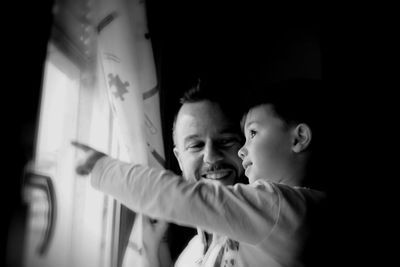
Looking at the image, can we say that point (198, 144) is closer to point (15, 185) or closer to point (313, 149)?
point (313, 149)

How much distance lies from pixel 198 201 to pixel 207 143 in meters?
0.41

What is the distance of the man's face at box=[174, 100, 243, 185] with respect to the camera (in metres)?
1.08

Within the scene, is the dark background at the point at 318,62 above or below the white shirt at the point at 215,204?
above

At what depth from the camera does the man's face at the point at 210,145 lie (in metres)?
1.08

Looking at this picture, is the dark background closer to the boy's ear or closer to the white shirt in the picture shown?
the boy's ear

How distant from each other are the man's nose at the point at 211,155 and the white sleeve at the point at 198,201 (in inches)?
13.3

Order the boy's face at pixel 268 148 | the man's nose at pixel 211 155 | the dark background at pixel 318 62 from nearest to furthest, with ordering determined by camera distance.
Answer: the boy's face at pixel 268 148, the man's nose at pixel 211 155, the dark background at pixel 318 62

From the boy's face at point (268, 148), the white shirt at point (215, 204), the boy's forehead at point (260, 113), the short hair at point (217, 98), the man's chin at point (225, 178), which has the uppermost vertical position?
the short hair at point (217, 98)

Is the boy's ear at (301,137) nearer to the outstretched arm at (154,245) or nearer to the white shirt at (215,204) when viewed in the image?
the white shirt at (215,204)

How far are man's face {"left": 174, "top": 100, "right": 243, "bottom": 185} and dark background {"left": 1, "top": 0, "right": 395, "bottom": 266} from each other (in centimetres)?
30

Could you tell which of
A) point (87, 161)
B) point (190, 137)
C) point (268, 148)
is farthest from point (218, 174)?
point (87, 161)

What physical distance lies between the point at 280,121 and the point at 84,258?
0.68 metres

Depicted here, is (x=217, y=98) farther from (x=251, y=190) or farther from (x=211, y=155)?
(x=251, y=190)

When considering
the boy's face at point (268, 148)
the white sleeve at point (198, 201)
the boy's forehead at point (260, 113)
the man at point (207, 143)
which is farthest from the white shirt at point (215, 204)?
the man at point (207, 143)
